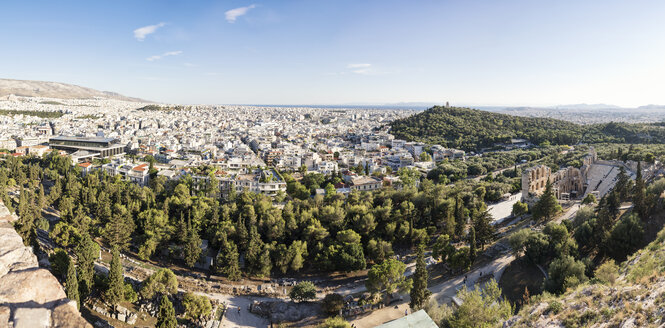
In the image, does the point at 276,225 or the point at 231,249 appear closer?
the point at 231,249

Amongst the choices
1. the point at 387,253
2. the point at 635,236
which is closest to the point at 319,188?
the point at 387,253

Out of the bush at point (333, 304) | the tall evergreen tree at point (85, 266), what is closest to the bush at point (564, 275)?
the bush at point (333, 304)

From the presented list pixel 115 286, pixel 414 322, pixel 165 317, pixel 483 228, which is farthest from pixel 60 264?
pixel 483 228

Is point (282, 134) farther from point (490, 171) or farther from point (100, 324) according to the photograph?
point (100, 324)

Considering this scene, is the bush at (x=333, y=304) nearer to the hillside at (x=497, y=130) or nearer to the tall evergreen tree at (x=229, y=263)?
the tall evergreen tree at (x=229, y=263)

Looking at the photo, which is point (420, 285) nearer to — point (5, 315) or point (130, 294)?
point (130, 294)

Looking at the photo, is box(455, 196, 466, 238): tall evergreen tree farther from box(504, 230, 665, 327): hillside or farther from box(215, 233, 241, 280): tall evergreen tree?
box(215, 233, 241, 280): tall evergreen tree

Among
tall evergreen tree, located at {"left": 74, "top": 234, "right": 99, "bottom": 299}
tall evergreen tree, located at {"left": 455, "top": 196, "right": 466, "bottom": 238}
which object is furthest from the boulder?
tall evergreen tree, located at {"left": 455, "top": 196, "right": 466, "bottom": 238}
